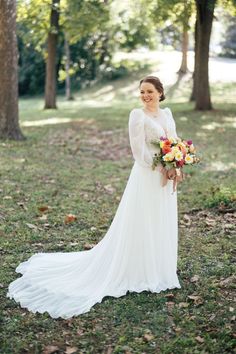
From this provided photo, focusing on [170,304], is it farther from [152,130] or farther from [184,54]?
[184,54]

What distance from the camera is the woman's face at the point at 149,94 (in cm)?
541

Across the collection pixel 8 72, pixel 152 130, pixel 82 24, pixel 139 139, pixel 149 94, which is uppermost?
pixel 82 24

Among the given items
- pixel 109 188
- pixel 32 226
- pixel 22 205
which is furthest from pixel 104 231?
pixel 109 188

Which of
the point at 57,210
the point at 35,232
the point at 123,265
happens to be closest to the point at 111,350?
the point at 123,265

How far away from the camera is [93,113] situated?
77.3 ft

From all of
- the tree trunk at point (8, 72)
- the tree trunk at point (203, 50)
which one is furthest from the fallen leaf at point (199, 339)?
the tree trunk at point (203, 50)

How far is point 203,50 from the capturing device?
1978cm

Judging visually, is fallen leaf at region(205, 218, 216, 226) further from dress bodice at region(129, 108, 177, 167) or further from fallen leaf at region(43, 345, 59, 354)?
fallen leaf at region(43, 345, 59, 354)

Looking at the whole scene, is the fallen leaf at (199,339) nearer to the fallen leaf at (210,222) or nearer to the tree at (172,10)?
the fallen leaf at (210,222)

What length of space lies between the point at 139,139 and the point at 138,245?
1.20m

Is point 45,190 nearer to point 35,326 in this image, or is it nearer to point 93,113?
point 35,326

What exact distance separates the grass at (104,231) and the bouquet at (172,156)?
1.35 meters

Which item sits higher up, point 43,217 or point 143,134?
point 143,134

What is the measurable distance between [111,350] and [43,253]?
2398 mm
